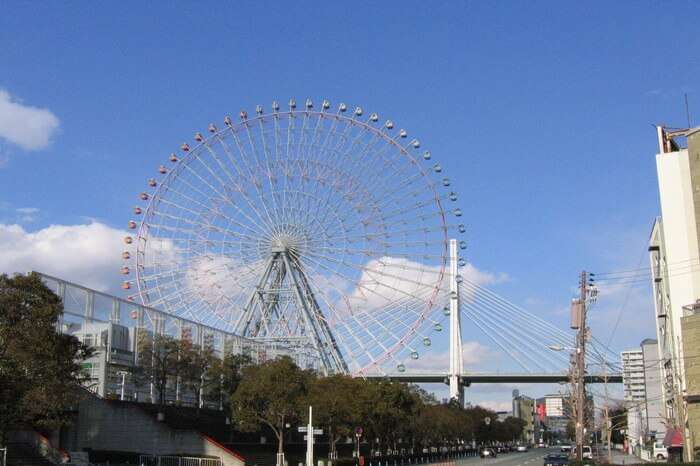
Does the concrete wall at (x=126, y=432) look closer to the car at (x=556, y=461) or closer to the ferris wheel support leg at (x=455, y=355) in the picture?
the car at (x=556, y=461)

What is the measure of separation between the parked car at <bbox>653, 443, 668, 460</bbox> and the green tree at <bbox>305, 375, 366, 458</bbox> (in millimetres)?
29440

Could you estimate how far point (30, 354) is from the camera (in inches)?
1412

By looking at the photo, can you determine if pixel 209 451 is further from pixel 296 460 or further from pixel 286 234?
pixel 286 234

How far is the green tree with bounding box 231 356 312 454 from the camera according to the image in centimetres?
5472

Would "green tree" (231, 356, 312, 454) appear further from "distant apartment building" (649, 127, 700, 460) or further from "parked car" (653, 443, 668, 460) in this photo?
"distant apartment building" (649, 127, 700, 460)

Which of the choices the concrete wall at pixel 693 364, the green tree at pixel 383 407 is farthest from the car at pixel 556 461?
the green tree at pixel 383 407

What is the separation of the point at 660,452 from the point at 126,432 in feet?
161

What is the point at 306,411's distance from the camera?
56312mm

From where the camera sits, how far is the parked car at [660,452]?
236 ft

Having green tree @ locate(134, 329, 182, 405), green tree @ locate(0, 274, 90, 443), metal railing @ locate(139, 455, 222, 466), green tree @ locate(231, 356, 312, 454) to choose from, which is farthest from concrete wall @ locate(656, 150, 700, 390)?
green tree @ locate(0, 274, 90, 443)

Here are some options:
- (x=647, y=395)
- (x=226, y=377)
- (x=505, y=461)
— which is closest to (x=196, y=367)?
(x=226, y=377)

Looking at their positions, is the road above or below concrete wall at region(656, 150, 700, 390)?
below

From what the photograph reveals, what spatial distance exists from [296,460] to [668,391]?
3919 centimetres

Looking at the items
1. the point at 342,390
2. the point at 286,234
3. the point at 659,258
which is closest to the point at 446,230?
the point at 286,234
